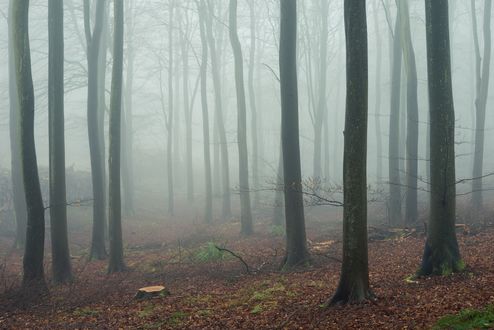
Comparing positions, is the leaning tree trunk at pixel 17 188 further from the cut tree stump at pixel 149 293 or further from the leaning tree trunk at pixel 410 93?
the leaning tree trunk at pixel 410 93

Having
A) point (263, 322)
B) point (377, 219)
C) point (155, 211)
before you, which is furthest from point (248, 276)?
point (155, 211)

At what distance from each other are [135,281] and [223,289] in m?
2.80

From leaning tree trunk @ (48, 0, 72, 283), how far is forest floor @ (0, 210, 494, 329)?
0.61 meters

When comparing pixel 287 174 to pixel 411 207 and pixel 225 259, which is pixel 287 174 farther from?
pixel 411 207

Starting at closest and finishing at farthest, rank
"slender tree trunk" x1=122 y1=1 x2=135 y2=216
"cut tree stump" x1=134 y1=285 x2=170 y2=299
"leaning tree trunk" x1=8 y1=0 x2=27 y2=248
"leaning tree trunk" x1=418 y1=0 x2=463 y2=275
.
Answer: "leaning tree trunk" x1=418 y1=0 x2=463 y2=275
"cut tree stump" x1=134 y1=285 x2=170 y2=299
"leaning tree trunk" x1=8 y1=0 x2=27 y2=248
"slender tree trunk" x1=122 y1=1 x2=135 y2=216

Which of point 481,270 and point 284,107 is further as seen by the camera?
point 284,107

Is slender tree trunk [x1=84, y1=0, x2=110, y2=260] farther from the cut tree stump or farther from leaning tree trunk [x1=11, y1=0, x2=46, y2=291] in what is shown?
the cut tree stump

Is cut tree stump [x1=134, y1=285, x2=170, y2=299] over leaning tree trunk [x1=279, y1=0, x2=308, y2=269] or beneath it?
beneath

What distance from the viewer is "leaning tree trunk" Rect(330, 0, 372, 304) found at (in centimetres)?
714

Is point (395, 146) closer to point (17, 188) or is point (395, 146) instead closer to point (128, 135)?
point (17, 188)

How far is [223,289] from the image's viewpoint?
9.97 meters

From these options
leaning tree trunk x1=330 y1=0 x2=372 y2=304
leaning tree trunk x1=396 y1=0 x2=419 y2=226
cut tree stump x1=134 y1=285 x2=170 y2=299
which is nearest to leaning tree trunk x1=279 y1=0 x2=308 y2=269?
cut tree stump x1=134 y1=285 x2=170 y2=299

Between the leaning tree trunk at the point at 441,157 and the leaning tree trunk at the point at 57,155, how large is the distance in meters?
8.61

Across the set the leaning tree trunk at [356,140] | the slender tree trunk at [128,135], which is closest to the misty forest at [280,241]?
the leaning tree trunk at [356,140]
